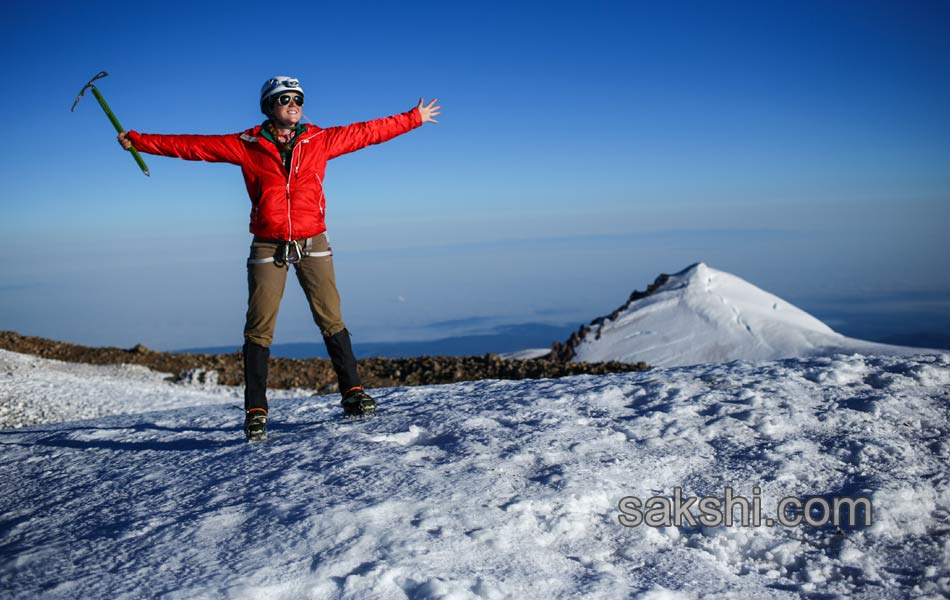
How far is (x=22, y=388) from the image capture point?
481 inches

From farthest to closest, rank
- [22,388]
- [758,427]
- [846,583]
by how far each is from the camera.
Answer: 1. [22,388]
2. [758,427]
3. [846,583]

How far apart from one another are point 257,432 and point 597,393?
9.45ft

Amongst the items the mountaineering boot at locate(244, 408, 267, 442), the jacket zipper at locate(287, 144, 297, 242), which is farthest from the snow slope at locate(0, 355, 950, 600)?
the jacket zipper at locate(287, 144, 297, 242)

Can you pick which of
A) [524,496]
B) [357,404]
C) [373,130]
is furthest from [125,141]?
[524,496]

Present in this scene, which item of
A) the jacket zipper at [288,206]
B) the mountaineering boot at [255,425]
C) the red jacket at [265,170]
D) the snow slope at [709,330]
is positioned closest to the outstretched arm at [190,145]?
the red jacket at [265,170]

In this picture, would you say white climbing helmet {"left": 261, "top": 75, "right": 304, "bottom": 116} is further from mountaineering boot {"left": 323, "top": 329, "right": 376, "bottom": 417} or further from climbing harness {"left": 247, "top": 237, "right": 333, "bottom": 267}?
mountaineering boot {"left": 323, "top": 329, "right": 376, "bottom": 417}

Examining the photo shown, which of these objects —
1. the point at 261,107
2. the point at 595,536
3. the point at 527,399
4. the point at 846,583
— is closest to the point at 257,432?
the point at 527,399

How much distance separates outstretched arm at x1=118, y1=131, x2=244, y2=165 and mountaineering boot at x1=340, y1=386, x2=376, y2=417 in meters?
2.23

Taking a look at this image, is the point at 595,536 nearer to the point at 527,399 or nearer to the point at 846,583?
the point at 846,583

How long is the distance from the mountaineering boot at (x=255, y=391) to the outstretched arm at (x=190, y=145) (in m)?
1.62

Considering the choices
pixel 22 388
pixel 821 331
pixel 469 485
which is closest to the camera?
pixel 469 485

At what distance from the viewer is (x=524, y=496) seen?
3875 millimetres

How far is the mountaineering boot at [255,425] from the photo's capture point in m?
5.72

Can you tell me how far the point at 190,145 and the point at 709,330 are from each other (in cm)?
1273
